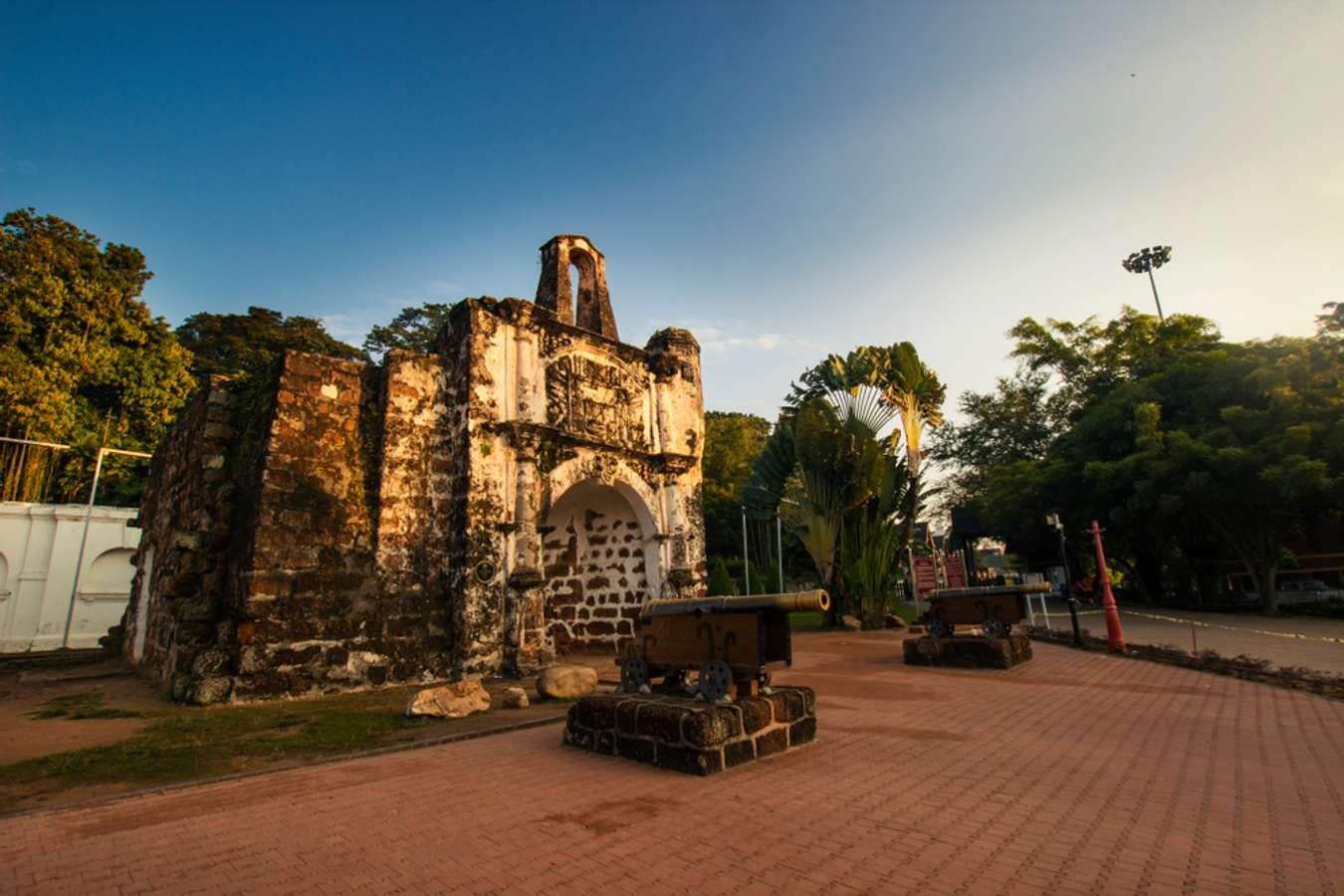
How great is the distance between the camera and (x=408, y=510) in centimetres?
986

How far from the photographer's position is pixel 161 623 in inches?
395

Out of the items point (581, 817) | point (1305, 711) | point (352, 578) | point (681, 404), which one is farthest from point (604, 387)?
point (1305, 711)

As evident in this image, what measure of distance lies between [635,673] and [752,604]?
178cm

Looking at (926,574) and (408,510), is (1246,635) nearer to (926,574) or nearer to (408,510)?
(926,574)

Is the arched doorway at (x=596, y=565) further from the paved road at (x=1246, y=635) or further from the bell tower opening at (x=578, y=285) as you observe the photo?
the paved road at (x=1246, y=635)

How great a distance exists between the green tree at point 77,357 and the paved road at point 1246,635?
32827 millimetres

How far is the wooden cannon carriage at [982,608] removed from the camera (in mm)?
11367

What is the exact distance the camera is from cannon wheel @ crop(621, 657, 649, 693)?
6730 millimetres

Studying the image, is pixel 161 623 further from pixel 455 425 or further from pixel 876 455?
pixel 876 455

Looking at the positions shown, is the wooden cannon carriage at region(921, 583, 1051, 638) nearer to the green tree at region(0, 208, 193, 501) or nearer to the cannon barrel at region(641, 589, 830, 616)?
the cannon barrel at region(641, 589, 830, 616)

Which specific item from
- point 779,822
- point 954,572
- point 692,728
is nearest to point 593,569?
point 692,728

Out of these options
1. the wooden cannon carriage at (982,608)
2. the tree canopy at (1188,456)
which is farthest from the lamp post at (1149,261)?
the wooden cannon carriage at (982,608)

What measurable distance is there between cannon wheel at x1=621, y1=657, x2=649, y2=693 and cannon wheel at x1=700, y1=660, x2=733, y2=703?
3.16ft

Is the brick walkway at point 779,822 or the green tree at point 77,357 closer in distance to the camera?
the brick walkway at point 779,822
